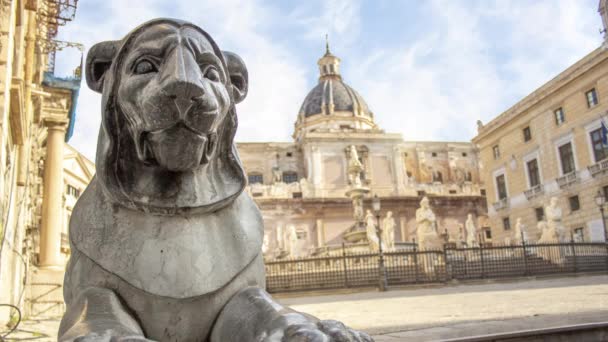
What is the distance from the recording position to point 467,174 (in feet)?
172

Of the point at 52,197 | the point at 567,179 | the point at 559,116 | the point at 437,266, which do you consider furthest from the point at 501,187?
the point at 52,197

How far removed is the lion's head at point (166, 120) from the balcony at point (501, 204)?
113 feet

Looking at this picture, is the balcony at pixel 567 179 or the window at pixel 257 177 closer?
the balcony at pixel 567 179

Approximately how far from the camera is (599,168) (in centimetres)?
2575

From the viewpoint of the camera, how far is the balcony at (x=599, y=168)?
25.4m

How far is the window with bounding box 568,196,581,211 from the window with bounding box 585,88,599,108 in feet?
15.8

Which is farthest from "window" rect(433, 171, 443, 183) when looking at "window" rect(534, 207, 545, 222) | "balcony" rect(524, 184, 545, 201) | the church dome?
"window" rect(534, 207, 545, 222)

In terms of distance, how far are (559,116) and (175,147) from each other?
31.0 metres

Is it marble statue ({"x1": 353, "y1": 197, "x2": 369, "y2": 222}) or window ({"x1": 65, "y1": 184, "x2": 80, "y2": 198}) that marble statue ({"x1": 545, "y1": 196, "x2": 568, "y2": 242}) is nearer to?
marble statue ({"x1": 353, "y1": 197, "x2": 369, "y2": 222})

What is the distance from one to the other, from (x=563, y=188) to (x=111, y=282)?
30.4m

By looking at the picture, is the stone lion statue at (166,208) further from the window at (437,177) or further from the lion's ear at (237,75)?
the window at (437,177)

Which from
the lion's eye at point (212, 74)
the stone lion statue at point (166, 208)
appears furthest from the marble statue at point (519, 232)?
the lion's eye at point (212, 74)

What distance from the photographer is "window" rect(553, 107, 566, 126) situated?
93.9 ft

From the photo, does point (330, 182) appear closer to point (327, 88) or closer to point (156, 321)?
point (327, 88)
